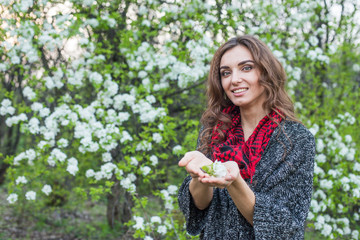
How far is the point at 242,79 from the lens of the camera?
163 centimetres

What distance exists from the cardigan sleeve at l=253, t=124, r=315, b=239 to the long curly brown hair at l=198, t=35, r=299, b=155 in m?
0.20

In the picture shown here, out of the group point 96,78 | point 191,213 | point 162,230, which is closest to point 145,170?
point 162,230

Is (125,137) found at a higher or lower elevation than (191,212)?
higher

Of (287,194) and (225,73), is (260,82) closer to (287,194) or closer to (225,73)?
(225,73)

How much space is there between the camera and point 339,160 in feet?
11.7

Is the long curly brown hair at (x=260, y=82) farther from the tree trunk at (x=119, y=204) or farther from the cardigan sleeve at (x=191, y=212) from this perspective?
the tree trunk at (x=119, y=204)

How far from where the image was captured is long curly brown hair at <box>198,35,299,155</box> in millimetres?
1655

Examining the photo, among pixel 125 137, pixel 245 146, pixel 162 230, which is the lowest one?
pixel 162 230

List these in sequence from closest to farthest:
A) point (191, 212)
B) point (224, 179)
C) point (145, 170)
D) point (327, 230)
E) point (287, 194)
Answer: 1. point (224, 179)
2. point (287, 194)
3. point (191, 212)
4. point (145, 170)
5. point (327, 230)

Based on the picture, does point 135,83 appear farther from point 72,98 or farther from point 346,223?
point 346,223

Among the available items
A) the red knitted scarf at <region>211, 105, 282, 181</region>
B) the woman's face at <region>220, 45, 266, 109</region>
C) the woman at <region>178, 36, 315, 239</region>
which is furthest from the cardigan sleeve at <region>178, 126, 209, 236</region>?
the woman's face at <region>220, 45, 266, 109</region>

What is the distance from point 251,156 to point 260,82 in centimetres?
36

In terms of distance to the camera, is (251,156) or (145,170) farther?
(145,170)

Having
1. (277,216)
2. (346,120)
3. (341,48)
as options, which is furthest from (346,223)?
(277,216)
